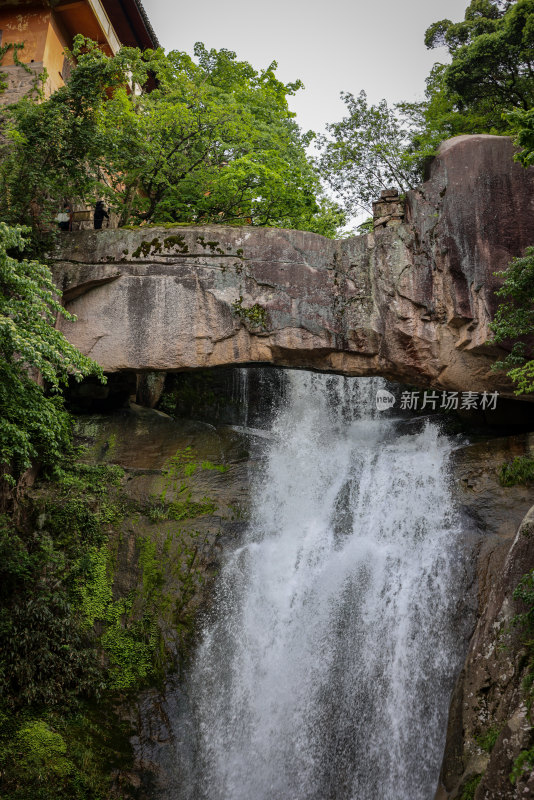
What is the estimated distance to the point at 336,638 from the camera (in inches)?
395

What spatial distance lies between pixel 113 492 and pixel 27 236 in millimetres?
5421

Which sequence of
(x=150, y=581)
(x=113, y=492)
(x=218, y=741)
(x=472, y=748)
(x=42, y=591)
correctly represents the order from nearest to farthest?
(x=472, y=748) < (x=218, y=741) < (x=42, y=591) < (x=150, y=581) < (x=113, y=492)

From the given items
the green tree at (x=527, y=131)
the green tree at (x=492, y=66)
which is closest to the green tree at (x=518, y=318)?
the green tree at (x=527, y=131)


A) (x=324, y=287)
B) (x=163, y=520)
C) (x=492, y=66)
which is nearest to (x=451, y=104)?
(x=492, y=66)

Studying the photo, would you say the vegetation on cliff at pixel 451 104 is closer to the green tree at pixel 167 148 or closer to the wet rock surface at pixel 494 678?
the green tree at pixel 167 148

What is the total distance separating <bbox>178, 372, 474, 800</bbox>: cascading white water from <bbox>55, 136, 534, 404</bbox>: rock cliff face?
2.31 metres

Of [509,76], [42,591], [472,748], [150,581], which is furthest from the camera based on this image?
[509,76]

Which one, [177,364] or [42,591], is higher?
[177,364]

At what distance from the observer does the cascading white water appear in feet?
29.2

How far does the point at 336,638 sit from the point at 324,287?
260 inches

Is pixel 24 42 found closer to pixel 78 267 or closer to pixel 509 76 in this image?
pixel 78 267

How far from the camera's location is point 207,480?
12398mm

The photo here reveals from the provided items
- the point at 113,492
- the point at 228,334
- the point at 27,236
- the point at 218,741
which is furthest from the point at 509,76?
the point at 218,741

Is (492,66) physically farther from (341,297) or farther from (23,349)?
(23,349)
